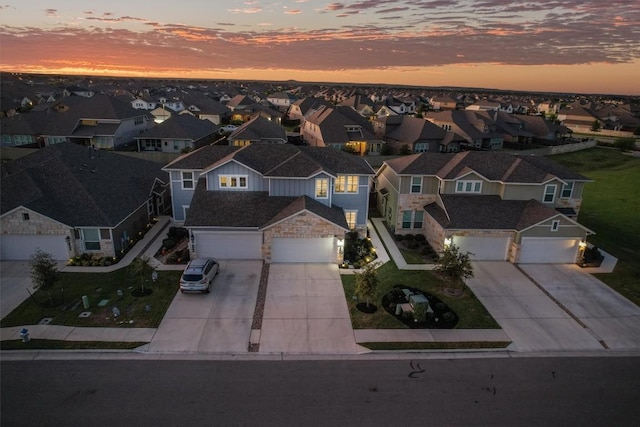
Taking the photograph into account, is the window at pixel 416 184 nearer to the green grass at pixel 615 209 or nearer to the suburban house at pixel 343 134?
the green grass at pixel 615 209

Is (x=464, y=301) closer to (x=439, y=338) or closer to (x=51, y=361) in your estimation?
(x=439, y=338)

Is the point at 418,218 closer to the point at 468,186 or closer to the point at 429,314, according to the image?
the point at 468,186

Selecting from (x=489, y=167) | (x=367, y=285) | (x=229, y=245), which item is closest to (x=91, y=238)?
(x=229, y=245)

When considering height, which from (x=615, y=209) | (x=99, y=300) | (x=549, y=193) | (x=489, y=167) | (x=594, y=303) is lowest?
(x=99, y=300)

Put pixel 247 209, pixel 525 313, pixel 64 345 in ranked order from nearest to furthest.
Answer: pixel 64 345 < pixel 525 313 < pixel 247 209

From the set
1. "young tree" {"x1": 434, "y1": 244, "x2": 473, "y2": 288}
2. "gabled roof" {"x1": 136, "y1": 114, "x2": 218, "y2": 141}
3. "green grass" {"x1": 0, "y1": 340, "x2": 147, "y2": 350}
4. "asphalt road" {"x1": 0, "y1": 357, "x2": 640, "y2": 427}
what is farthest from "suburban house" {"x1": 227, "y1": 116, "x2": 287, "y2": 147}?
"asphalt road" {"x1": 0, "y1": 357, "x2": 640, "y2": 427}

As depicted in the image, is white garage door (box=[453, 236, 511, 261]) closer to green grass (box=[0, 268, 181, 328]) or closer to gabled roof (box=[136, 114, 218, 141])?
green grass (box=[0, 268, 181, 328])
